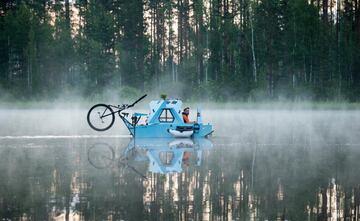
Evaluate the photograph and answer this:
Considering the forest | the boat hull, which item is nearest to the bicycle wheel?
the boat hull

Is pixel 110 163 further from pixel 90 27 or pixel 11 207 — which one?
pixel 90 27

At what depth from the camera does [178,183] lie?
16031 millimetres

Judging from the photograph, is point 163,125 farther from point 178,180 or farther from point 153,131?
point 178,180

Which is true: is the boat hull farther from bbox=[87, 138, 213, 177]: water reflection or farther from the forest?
the forest

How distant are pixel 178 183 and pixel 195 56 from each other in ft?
211

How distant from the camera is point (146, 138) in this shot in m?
30.4

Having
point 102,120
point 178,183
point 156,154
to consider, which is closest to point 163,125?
point 102,120

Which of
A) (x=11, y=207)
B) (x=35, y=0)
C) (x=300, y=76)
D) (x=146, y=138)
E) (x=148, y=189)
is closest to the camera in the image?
(x=11, y=207)

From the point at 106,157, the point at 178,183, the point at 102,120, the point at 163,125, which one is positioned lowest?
the point at 178,183

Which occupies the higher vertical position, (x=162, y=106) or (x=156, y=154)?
(x=162, y=106)

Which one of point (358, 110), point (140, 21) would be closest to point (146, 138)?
point (358, 110)

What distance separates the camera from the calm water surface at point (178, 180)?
1280 cm

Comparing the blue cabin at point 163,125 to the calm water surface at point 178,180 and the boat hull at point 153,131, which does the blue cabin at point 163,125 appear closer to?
the boat hull at point 153,131

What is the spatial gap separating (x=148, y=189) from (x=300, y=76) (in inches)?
2478
